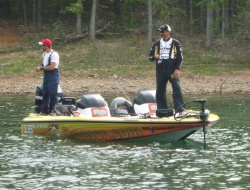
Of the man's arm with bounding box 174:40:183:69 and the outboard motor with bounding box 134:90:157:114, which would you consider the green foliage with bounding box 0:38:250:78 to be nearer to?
the outboard motor with bounding box 134:90:157:114

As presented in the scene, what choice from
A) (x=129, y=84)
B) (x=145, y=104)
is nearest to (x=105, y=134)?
(x=145, y=104)

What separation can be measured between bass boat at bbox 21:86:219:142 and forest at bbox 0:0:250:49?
70.0 feet

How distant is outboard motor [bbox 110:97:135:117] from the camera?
17.3 m

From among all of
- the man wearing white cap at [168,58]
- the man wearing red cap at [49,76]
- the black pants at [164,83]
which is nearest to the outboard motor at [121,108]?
the black pants at [164,83]

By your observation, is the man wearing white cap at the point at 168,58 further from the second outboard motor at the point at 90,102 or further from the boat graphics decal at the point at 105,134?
the second outboard motor at the point at 90,102

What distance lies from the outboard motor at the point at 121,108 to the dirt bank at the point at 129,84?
13.5 metres

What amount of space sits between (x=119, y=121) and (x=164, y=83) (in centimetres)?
152

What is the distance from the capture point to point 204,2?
41438mm

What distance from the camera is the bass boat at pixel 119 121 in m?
16.0

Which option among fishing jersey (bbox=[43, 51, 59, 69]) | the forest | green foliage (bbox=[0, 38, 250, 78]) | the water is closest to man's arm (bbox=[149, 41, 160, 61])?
the water

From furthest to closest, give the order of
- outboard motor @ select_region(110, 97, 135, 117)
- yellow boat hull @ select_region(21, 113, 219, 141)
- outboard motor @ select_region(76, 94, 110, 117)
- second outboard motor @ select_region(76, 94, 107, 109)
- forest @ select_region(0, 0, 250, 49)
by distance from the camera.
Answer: forest @ select_region(0, 0, 250, 49), outboard motor @ select_region(110, 97, 135, 117), second outboard motor @ select_region(76, 94, 107, 109), outboard motor @ select_region(76, 94, 110, 117), yellow boat hull @ select_region(21, 113, 219, 141)

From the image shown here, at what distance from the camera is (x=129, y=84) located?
33062mm

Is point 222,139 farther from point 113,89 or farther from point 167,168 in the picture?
point 113,89

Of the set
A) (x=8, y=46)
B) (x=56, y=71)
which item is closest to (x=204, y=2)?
(x=8, y=46)
